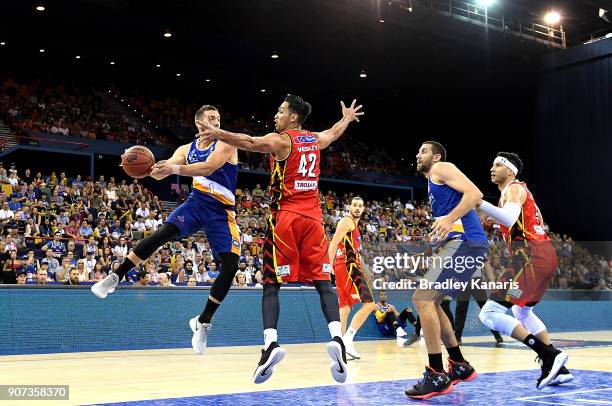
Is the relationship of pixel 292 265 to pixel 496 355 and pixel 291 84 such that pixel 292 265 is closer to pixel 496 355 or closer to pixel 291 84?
pixel 496 355

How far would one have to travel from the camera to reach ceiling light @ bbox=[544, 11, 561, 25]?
2562cm

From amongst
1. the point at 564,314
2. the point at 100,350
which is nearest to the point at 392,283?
the point at 564,314

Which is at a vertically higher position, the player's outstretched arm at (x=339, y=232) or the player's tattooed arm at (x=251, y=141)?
the player's tattooed arm at (x=251, y=141)

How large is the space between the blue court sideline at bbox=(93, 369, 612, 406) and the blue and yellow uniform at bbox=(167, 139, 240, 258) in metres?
1.72

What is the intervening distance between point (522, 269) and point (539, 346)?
83cm

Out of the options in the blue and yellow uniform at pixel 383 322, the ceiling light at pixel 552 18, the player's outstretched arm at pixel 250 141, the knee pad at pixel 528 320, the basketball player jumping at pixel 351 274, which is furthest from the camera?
the ceiling light at pixel 552 18

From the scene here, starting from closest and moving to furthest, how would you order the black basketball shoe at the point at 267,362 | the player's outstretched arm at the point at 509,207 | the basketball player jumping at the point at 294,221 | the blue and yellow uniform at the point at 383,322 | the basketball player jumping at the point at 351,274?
1. the black basketball shoe at the point at 267,362
2. the basketball player jumping at the point at 294,221
3. the player's outstretched arm at the point at 509,207
4. the basketball player jumping at the point at 351,274
5. the blue and yellow uniform at the point at 383,322

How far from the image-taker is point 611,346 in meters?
11.8

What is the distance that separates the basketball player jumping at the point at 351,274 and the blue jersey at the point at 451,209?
3.75m

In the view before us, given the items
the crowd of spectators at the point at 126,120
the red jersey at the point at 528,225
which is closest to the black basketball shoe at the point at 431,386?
the red jersey at the point at 528,225

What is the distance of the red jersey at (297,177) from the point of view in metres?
5.65

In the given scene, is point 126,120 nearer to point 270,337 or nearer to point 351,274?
point 351,274

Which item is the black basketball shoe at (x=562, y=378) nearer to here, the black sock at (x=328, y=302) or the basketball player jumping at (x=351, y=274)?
the black sock at (x=328, y=302)

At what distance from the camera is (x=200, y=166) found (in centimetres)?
650
